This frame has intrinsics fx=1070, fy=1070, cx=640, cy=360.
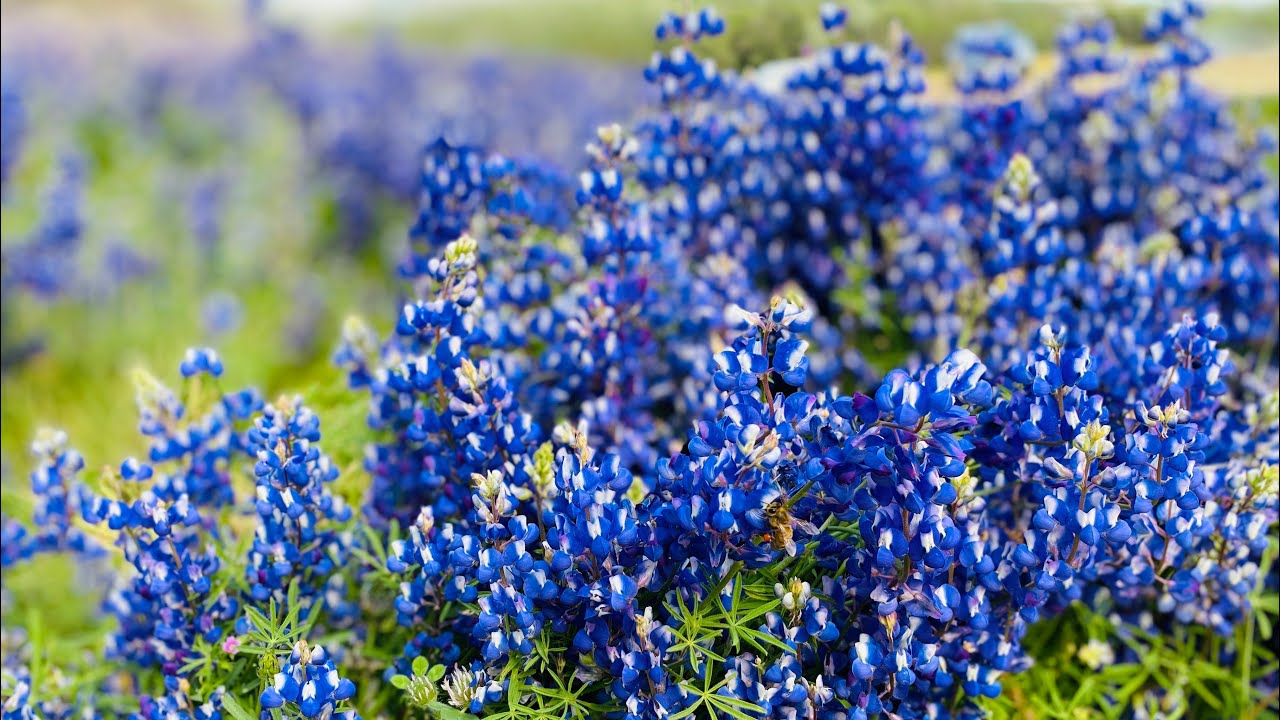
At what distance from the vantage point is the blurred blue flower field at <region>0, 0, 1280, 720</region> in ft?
4.35

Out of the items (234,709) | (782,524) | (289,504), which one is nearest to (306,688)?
(234,709)

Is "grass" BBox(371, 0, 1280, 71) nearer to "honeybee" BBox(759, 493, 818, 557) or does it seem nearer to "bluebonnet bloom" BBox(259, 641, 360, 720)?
"honeybee" BBox(759, 493, 818, 557)

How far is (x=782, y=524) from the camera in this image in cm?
128

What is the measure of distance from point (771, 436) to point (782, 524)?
0.13 metres

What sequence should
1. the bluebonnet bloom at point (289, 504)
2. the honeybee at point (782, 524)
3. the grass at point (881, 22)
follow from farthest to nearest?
the grass at point (881, 22)
the bluebonnet bloom at point (289, 504)
the honeybee at point (782, 524)

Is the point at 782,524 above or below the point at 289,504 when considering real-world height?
below

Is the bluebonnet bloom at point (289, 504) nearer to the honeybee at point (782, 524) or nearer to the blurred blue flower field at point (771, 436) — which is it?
the blurred blue flower field at point (771, 436)

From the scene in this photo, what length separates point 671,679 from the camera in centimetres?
139

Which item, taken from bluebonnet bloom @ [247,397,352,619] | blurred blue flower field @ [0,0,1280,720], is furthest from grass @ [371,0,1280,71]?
bluebonnet bloom @ [247,397,352,619]

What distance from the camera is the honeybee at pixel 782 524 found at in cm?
128

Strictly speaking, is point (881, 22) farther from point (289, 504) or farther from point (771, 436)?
point (289, 504)

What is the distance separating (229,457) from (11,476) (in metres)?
1.60

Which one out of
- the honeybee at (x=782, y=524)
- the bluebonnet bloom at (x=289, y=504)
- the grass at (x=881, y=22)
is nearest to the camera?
the honeybee at (x=782, y=524)

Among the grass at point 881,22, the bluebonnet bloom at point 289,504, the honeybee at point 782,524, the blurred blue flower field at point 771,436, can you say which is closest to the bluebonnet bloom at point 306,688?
the blurred blue flower field at point 771,436
